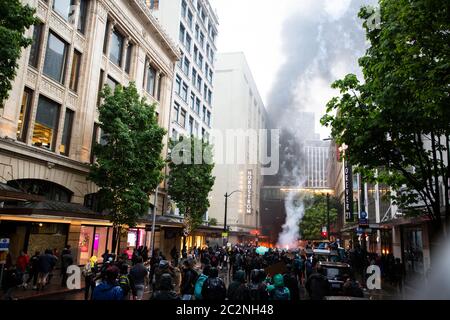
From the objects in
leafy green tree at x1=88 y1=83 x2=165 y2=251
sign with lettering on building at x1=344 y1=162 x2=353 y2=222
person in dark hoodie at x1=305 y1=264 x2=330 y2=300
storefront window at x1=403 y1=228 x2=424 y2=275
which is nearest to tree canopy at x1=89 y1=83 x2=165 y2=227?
leafy green tree at x1=88 y1=83 x2=165 y2=251

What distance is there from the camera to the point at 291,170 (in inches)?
6964

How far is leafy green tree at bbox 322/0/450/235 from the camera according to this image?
10.4 meters

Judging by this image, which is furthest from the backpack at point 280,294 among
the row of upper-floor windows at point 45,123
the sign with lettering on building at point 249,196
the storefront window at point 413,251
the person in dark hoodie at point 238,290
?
the sign with lettering on building at point 249,196

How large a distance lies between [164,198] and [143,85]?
1190cm

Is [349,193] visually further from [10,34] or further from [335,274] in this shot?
[10,34]

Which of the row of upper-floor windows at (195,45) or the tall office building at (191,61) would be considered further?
the row of upper-floor windows at (195,45)

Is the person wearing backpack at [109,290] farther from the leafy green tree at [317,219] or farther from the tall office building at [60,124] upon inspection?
the leafy green tree at [317,219]

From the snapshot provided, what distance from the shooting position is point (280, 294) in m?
7.62

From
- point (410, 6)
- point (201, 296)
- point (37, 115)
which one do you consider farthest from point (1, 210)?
point (410, 6)

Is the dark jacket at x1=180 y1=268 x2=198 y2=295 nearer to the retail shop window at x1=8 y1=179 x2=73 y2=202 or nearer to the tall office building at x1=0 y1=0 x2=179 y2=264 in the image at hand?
Answer: the tall office building at x1=0 y1=0 x2=179 y2=264

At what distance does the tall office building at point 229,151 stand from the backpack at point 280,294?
61.4 m

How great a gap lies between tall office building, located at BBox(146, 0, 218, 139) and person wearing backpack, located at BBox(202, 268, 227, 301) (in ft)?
109

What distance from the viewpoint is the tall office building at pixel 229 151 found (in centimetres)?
7119
